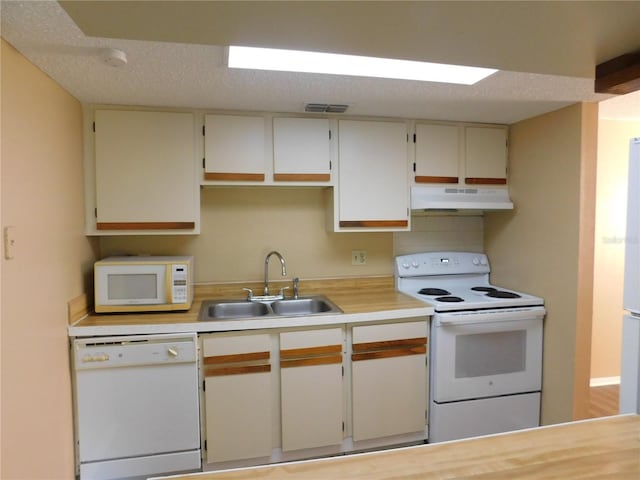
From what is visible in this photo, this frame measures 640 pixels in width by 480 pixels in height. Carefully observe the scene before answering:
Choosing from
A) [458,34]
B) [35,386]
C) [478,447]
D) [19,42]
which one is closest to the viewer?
[458,34]

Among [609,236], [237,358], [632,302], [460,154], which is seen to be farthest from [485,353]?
[609,236]

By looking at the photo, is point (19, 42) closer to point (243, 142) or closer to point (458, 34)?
point (243, 142)

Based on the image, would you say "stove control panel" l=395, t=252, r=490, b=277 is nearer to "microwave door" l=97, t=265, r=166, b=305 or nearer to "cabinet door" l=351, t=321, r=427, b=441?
"cabinet door" l=351, t=321, r=427, b=441

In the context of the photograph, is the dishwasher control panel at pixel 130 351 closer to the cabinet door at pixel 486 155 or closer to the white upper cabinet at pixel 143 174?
the white upper cabinet at pixel 143 174

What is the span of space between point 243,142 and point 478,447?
6.63ft

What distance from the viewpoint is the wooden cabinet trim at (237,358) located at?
2068mm

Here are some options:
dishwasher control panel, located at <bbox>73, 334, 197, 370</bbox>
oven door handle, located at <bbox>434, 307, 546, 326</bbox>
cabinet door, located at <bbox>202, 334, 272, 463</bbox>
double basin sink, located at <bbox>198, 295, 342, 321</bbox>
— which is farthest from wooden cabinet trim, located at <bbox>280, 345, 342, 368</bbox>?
oven door handle, located at <bbox>434, 307, 546, 326</bbox>

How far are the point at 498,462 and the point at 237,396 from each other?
166cm

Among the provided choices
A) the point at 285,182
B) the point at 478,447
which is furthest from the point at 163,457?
the point at 478,447

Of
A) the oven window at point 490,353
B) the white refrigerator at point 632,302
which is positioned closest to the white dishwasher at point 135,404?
the oven window at point 490,353

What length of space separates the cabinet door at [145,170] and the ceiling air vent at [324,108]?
70 cm

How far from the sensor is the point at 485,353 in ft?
7.91

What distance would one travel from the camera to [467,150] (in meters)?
2.70

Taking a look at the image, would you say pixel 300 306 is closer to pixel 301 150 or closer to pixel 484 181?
pixel 301 150
